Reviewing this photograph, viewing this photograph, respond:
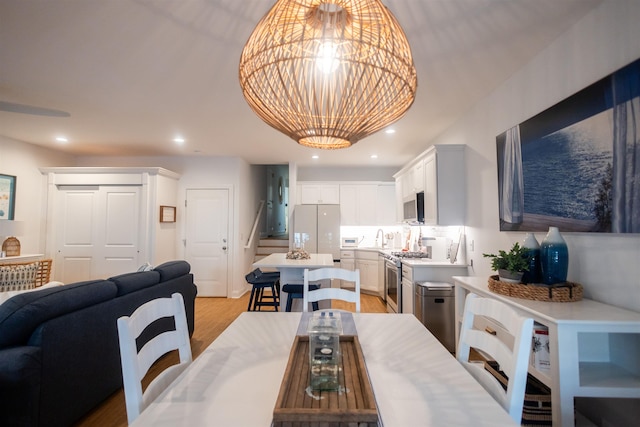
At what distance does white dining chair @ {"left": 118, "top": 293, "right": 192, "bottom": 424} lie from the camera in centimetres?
97

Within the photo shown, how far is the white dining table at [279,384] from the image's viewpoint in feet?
2.77

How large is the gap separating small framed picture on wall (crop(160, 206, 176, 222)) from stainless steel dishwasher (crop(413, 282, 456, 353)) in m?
4.27

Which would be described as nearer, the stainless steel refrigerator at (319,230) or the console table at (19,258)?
the console table at (19,258)

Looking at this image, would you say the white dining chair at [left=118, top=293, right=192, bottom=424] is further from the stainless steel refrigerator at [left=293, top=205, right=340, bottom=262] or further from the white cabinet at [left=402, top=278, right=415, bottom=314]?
the stainless steel refrigerator at [left=293, top=205, right=340, bottom=262]

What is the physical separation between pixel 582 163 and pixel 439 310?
6.35 feet

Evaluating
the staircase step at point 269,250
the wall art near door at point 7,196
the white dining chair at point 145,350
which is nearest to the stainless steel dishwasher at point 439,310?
the white dining chair at point 145,350

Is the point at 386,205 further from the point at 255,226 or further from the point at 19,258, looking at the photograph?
the point at 19,258

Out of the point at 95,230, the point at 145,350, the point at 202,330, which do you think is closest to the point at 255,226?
the point at 95,230

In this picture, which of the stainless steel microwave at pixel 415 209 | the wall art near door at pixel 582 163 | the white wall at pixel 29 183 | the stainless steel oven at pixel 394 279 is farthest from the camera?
the white wall at pixel 29 183

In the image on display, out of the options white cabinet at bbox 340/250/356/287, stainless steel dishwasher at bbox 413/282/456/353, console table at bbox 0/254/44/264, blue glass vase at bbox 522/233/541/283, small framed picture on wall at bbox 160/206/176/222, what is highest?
small framed picture on wall at bbox 160/206/176/222

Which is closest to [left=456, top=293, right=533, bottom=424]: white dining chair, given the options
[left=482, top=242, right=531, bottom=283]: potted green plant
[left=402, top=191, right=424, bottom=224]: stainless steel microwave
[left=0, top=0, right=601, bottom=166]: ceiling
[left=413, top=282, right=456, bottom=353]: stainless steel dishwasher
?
[left=482, top=242, right=531, bottom=283]: potted green plant

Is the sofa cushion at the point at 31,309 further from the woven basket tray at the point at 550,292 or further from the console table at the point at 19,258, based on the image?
the console table at the point at 19,258

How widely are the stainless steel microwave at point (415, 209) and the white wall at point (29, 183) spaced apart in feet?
19.1

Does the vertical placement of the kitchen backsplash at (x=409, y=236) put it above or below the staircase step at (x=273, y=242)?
above
